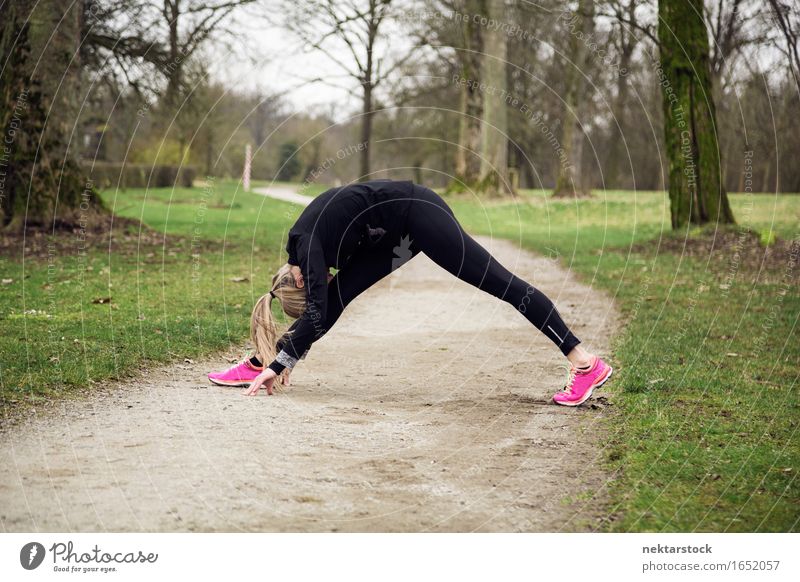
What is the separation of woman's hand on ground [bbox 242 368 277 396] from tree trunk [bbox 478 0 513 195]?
22.6 metres

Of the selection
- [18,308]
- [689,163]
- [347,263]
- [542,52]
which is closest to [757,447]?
[347,263]

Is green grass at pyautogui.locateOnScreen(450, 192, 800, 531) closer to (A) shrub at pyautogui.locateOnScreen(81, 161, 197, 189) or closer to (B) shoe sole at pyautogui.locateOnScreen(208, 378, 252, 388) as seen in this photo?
(B) shoe sole at pyautogui.locateOnScreen(208, 378, 252, 388)

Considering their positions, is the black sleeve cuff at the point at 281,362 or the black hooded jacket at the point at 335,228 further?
the black sleeve cuff at the point at 281,362

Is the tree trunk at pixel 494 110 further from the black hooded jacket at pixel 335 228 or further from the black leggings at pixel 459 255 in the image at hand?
the black hooded jacket at pixel 335 228

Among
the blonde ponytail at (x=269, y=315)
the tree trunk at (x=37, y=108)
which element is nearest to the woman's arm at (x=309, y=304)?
the blonde ponytail at (x=269, y=315)

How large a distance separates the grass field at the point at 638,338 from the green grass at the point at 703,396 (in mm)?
15

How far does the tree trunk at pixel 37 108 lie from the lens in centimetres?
1462

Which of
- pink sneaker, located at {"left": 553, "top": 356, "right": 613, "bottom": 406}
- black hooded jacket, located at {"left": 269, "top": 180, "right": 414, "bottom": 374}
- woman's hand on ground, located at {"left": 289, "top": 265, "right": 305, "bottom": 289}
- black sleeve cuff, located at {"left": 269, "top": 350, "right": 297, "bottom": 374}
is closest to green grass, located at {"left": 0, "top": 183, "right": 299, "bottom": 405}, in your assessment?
black sleeve cuff, located at {"left": 269, "top": 350, "right": 297, "bottom": 374}

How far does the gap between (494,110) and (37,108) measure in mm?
18328

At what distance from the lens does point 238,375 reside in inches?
260

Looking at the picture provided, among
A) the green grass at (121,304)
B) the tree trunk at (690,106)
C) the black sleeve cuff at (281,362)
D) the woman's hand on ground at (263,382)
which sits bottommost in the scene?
the green grass at (121,304)

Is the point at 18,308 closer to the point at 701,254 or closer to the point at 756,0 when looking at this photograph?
the point at 701,254

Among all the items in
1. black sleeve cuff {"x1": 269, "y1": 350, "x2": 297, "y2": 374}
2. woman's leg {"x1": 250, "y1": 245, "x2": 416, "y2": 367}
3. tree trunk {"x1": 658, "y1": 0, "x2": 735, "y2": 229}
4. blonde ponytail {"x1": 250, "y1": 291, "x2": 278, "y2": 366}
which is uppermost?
tree trunk {"x1": 658, "y1": 0, "x2": 735, "y2": 229}

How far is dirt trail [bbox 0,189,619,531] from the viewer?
4.04 meters
